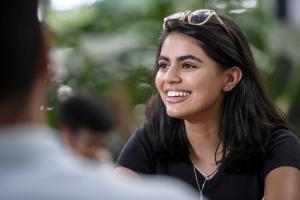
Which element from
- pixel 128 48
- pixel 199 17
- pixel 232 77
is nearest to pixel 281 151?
pixel 232 77

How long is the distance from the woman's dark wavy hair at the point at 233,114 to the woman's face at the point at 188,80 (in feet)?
0.11

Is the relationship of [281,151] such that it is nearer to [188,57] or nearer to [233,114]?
[233,114]

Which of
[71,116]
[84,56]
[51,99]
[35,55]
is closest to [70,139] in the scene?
[71,116]

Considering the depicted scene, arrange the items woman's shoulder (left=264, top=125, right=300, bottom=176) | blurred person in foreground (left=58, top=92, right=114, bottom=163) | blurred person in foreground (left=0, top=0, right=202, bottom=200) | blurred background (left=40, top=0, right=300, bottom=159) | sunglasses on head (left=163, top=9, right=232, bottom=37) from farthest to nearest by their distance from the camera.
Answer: blurred background (left=40, top=0, right=300, bottom=159) → blurred person in foreground (left=58, top=92, right=114, bottom=163) → sunglasses on head (left=163, top=9, right=232, bottom=37) → woman's shoulder (left=264, top=125, right=300, bottom=176) → blurred person in foreground (left=0, top=0, right=202, bottom=200)

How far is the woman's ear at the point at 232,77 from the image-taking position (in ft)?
10.0

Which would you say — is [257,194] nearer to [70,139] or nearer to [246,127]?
[246,127]

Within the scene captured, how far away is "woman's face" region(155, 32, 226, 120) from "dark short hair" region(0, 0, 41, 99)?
179 cm

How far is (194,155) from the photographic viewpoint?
305 cm

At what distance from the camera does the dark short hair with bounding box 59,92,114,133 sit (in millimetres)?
4051

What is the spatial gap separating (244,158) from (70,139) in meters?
1.37

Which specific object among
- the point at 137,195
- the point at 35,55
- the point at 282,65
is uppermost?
the point at 35,55

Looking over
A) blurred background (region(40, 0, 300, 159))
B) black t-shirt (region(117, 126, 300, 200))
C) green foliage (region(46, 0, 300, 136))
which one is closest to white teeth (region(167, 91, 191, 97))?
black t-shirt (region(117, 126, 300, 200))

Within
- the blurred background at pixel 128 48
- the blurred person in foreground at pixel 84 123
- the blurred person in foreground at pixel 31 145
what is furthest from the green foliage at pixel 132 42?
the blurred person in foreground at pixel 31 145

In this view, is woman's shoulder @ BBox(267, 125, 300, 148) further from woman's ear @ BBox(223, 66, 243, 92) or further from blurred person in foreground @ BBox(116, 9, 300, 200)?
woman's ear @ BBox(223, 66, 243, 92)
